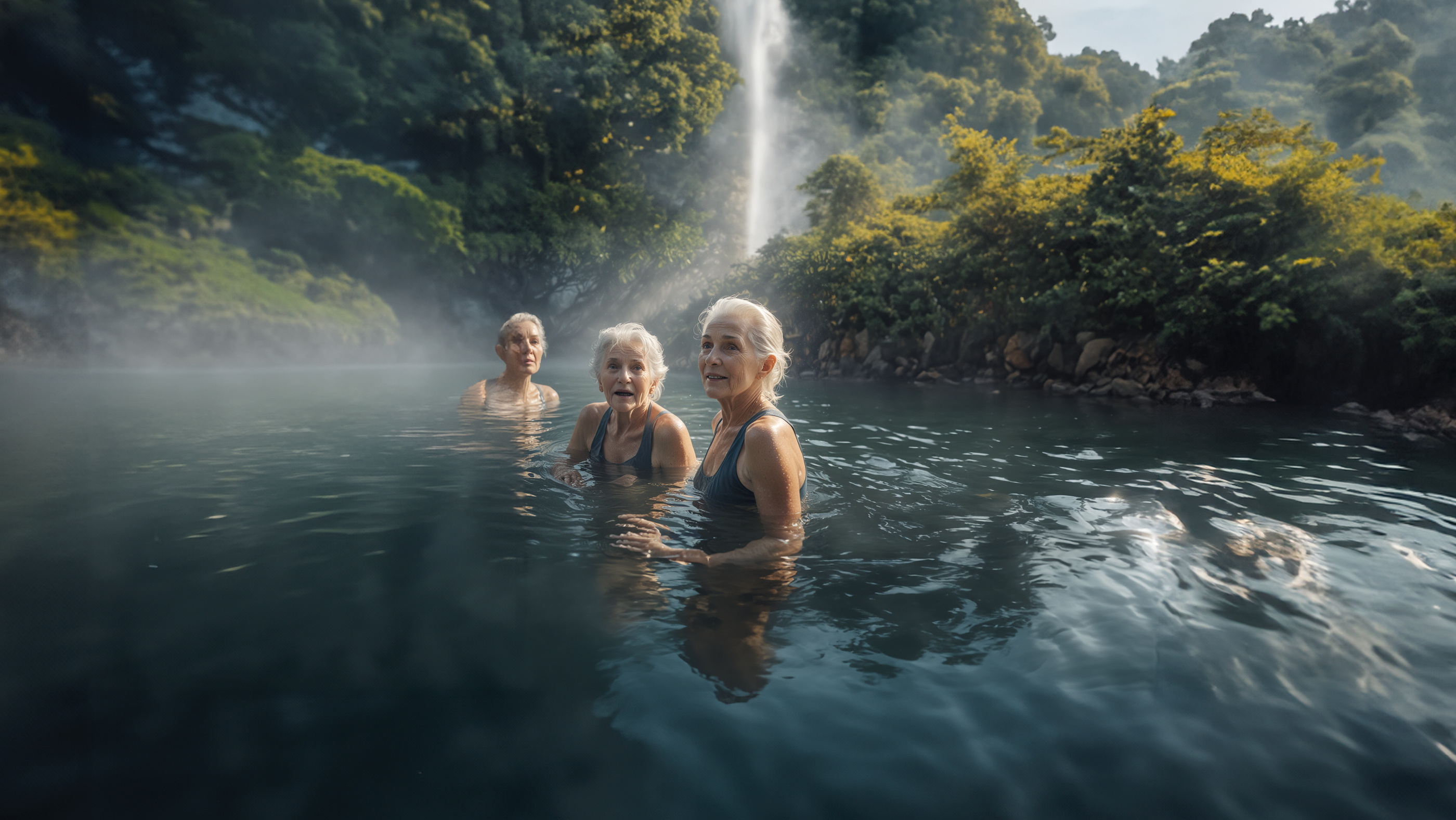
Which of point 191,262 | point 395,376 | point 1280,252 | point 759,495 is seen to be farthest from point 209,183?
point 1280,252

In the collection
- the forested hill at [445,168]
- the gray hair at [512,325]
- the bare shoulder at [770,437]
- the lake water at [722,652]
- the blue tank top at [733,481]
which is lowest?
the lake water at [722,652]

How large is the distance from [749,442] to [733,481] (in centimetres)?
38

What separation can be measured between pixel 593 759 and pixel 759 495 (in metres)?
1.68

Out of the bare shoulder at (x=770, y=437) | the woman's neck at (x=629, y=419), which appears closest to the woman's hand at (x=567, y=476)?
the woman's neck at (x=629, y=419)

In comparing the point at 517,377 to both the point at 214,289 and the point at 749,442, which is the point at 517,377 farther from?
the point at 214,289

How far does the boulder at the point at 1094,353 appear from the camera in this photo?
1331cm

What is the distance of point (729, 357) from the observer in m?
3.43

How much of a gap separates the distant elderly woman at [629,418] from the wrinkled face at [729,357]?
1121 millimetres

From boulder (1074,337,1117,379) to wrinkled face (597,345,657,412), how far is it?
37.9 feet

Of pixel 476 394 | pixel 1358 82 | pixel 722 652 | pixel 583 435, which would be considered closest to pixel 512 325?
pixel 476 394

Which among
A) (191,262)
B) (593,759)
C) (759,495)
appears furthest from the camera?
(191,262)

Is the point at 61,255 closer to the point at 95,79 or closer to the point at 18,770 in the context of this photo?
the point at 95,79

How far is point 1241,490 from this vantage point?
4.99m

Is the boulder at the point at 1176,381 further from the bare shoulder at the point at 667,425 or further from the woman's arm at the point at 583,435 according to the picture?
the woman's arm at the point at 583,435
